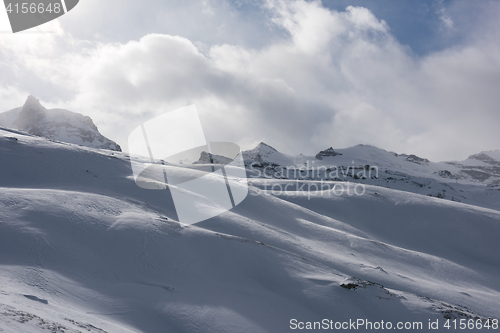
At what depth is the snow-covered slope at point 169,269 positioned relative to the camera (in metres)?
9.28

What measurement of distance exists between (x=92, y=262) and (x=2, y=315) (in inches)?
263

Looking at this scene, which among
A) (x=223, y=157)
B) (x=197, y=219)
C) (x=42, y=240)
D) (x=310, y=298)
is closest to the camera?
(x=42, y=240)

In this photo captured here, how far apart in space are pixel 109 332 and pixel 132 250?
245 inches

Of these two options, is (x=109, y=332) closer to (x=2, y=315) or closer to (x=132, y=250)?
(x=2, y=315)

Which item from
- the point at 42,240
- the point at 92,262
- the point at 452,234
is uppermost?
the point at 42,240

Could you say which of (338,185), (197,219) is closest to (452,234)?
(338,185)

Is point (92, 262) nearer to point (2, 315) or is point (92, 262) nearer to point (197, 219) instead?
point (2, 315)

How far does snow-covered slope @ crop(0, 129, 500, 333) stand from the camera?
928cm

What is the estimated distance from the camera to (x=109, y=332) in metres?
7.27

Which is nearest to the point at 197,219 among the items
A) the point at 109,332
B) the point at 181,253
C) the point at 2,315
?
the point at 181,253

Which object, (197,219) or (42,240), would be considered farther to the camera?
(197,219)

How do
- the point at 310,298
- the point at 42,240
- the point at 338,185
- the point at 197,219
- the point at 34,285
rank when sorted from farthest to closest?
the point at 338,185, the point at 197,219, the point at 310,298, the point at 42,240, the point at 34,285

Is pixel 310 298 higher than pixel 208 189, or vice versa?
pixel 208 189

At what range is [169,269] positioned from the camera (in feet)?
41.8
